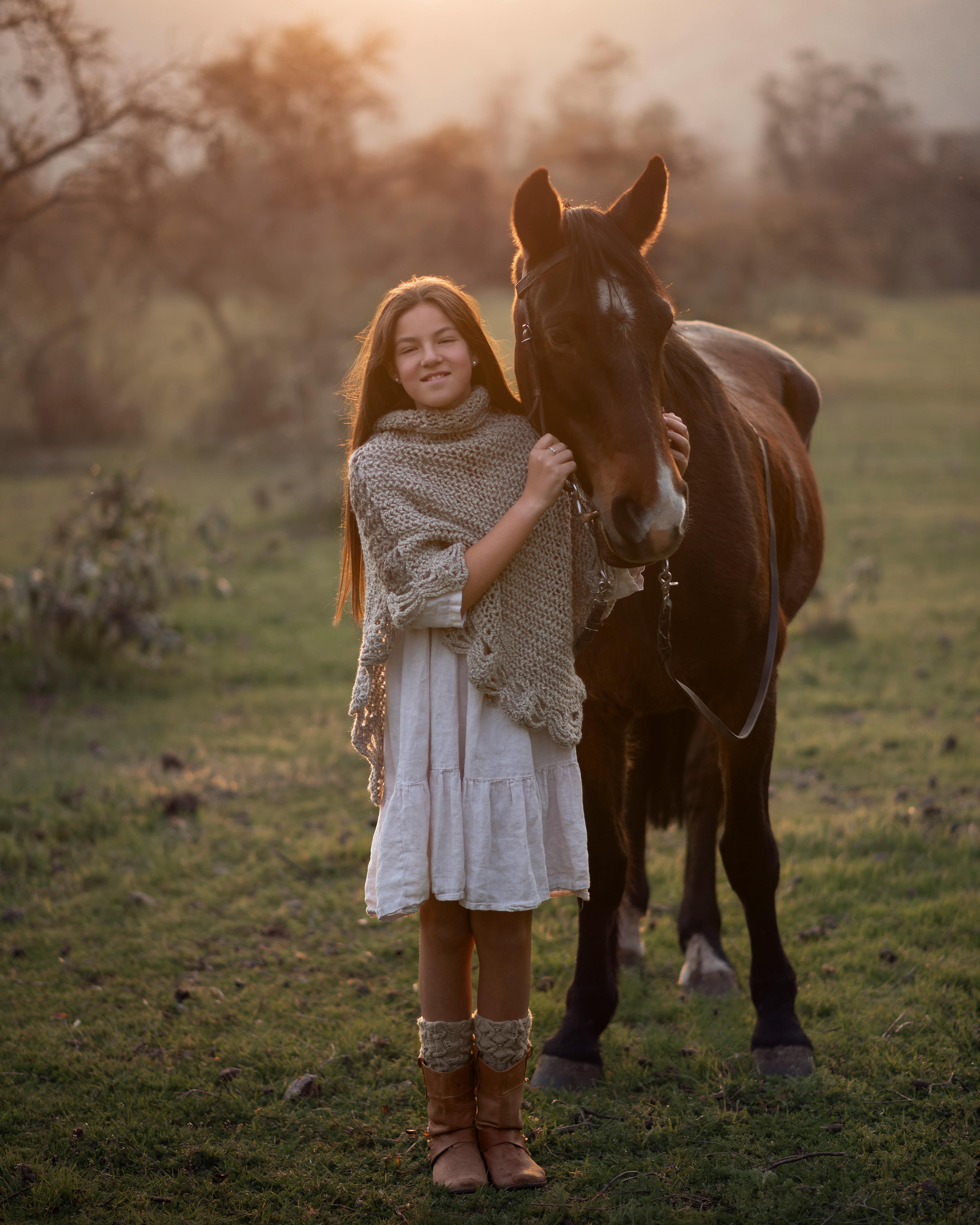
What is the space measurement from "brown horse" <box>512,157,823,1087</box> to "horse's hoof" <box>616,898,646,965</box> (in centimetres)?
8

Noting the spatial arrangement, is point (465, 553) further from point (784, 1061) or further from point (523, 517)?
point (784, 1061)

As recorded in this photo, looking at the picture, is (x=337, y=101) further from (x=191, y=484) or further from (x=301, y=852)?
(x=301, y=852)

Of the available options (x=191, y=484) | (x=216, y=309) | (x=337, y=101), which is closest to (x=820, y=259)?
(x=337, y=101)

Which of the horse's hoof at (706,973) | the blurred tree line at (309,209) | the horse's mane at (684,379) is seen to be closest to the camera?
the horse's mane at (684,379)

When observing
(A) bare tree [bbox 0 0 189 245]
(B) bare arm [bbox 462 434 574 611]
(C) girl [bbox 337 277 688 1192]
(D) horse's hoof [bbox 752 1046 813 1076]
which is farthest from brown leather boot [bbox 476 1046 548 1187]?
(A) bare tree [bbox 0 0 189 245]

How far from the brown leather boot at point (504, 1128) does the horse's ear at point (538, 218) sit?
1.86 meters

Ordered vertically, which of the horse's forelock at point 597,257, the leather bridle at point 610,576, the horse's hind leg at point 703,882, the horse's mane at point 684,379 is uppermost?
the horse's forelock at point 597,257

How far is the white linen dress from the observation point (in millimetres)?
2145

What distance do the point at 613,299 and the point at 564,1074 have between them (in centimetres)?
205

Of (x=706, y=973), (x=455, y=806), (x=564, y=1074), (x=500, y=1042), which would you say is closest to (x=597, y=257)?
(x=455, y=806)

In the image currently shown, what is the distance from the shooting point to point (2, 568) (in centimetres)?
817

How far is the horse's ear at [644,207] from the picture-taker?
2.26 m

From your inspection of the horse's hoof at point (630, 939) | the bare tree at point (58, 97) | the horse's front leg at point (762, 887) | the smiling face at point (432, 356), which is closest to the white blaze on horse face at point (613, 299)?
the smiling face at point (432, 356)

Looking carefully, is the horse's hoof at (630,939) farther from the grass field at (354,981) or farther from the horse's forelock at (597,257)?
the horse's forelock at (597,257)
